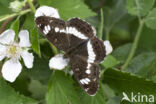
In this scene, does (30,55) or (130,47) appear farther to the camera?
(130,47)

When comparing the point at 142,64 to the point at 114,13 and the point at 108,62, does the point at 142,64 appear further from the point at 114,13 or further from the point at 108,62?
the point at 114,13

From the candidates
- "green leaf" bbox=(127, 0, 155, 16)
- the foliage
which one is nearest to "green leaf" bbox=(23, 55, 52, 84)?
the foliage

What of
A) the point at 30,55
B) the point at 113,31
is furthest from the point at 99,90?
the point at 113,31

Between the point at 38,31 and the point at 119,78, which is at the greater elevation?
the point at 38,31

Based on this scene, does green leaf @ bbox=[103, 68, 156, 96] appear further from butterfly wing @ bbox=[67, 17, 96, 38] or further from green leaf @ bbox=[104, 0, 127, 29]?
green leaf @ bbox=[104, 0, 127, 29]

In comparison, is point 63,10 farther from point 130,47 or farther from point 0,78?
point 130,47
